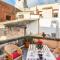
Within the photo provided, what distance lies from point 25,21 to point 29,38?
27cm

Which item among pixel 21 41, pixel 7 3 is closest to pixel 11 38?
pixel 21 41

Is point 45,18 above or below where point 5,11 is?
below

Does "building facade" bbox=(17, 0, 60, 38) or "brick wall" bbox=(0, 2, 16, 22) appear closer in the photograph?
"brick wall" bbox=(0, 2, 16, 22)

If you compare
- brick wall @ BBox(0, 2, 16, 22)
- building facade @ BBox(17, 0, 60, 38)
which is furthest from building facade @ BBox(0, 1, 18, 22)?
building facade @ BBox(17, 0, 60, 38)

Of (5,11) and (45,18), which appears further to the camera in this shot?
(45,18)

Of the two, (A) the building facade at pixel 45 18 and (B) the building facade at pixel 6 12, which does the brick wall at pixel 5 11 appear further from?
(A) the building facade at pixel 45 18

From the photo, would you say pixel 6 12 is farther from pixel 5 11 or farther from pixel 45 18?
pixel 45 18

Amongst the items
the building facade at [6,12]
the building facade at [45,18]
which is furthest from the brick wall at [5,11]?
the building facade at [45,18]

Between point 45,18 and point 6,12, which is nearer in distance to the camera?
point 6,12

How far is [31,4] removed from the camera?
241 cm

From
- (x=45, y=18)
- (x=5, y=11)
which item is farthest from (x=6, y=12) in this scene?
(x=45, y=18)

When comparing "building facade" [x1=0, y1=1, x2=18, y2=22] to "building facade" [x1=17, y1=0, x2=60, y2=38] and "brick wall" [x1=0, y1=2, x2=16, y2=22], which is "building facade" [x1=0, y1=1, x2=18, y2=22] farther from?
"building facade" [x1=17, y1=0, x2=60, y2=38]

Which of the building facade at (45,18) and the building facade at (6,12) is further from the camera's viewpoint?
the building facade at (45,18)

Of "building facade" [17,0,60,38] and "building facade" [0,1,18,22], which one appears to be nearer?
"building facade" [0,1,18,22]
